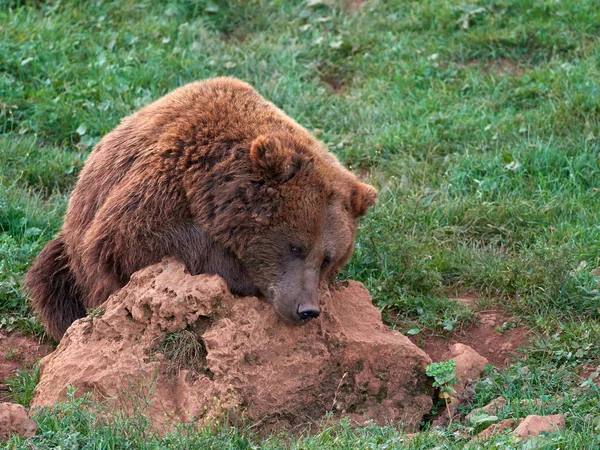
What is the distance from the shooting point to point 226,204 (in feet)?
17.9

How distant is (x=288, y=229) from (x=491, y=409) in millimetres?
1417

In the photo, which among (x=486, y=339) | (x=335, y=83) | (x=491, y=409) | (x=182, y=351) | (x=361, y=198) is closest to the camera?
(x=491, y=409)

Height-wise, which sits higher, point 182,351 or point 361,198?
point 361,198

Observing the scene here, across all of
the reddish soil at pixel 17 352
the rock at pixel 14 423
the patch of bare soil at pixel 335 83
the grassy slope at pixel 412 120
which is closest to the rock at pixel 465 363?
the grassy slope at pixel 412 120

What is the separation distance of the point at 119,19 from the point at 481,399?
6.31m

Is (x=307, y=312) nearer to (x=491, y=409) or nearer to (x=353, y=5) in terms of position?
(x=491, y=409)

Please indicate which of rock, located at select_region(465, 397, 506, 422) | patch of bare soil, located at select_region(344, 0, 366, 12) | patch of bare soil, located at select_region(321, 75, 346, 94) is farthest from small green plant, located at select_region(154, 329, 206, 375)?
patch of bare soil, located at select_region(344, 0, 366, 12)

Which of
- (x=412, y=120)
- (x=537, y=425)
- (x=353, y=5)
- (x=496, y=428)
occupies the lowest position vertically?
(x=412, y=120)

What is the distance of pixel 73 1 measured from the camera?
10211 millimetres

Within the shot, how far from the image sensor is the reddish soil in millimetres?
5957

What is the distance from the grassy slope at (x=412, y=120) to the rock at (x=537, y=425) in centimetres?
31

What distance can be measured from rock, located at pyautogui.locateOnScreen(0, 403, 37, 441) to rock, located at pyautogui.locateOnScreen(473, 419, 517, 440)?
6.62 feet

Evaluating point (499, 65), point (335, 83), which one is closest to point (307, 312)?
point (335, 83)

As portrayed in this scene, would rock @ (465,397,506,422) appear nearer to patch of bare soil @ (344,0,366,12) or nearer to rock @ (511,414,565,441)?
rock @ (511,414,565,441)
